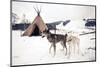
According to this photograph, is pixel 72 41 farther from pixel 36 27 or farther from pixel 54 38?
pixel 36 27

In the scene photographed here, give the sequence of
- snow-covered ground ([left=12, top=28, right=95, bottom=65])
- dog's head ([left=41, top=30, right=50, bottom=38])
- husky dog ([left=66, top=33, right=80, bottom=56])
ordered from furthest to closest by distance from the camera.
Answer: husky dog ([left=66, top=33, right=80, bottom=56]) → dog's head ([left=41, top=30, right=50, bottom=38]) → snow-covered ground ([left=12, top=28, right=95, bottom=65])

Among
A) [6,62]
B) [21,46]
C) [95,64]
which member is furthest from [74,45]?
[6,62]

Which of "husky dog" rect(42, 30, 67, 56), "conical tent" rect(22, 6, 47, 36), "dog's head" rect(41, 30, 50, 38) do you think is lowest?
"husky dog" rect(42, 30, 67, 56)

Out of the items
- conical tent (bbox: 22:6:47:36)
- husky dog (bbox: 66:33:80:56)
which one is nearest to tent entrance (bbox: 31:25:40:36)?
conical tent (bbox: 22:6:47:36)

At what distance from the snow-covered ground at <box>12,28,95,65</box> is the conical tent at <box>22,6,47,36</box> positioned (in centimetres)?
6

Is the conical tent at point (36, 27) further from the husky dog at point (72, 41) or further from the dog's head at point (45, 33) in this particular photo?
the husky dog at point (72, 41)

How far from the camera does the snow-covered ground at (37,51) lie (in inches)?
85.9

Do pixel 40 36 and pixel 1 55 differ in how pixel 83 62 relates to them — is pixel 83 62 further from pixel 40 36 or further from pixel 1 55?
pixel 1 55

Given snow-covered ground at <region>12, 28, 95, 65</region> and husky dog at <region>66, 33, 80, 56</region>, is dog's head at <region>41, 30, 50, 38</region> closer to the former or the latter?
snow-covered ground at <region>12, 28, 95, 65</region>

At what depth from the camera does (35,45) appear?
7.43 feet

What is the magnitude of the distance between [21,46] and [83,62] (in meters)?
0.81

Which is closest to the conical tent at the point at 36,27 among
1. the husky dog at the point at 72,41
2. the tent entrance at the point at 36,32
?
the tent entrance at the point at 36,32

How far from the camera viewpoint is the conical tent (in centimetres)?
224

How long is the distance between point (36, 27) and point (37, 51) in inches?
10.7
